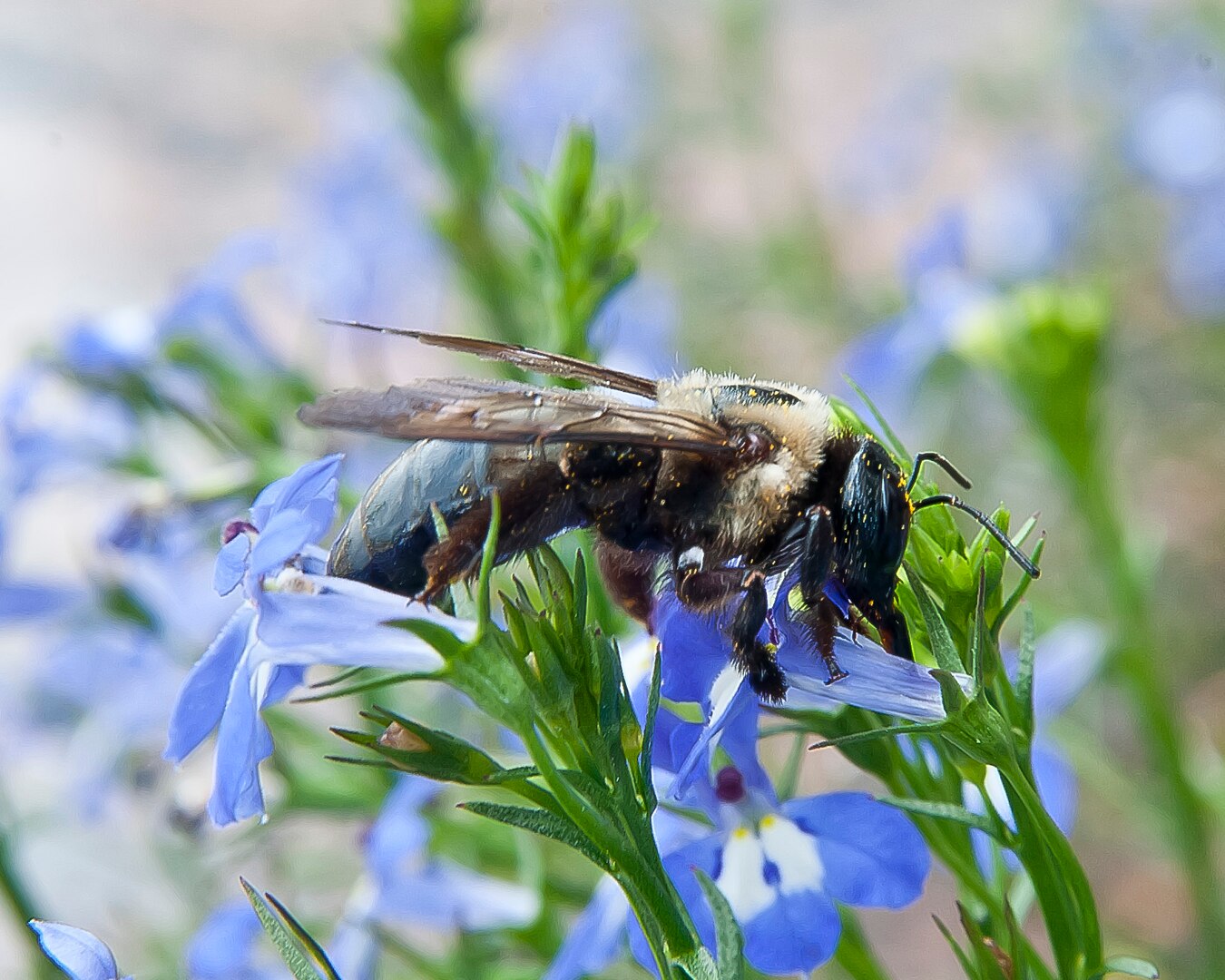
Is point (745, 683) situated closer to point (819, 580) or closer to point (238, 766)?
point (819, 580)

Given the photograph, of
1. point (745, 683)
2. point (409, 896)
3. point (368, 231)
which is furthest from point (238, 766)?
point (368, 231)

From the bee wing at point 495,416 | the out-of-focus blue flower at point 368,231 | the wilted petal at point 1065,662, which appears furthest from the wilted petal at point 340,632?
the out-of-focus blue flower at point 368,231

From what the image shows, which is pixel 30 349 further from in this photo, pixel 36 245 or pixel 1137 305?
pixel 36 245

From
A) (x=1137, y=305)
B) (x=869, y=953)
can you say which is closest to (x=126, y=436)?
(x=869, y=953)

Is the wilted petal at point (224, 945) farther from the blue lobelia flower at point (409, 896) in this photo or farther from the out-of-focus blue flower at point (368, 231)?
the out-of-focus blue flower at point (368, 231)

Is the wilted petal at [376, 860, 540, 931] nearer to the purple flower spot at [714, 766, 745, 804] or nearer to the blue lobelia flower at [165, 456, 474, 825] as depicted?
the purple flower spot at [714, 766, 745, 804]
